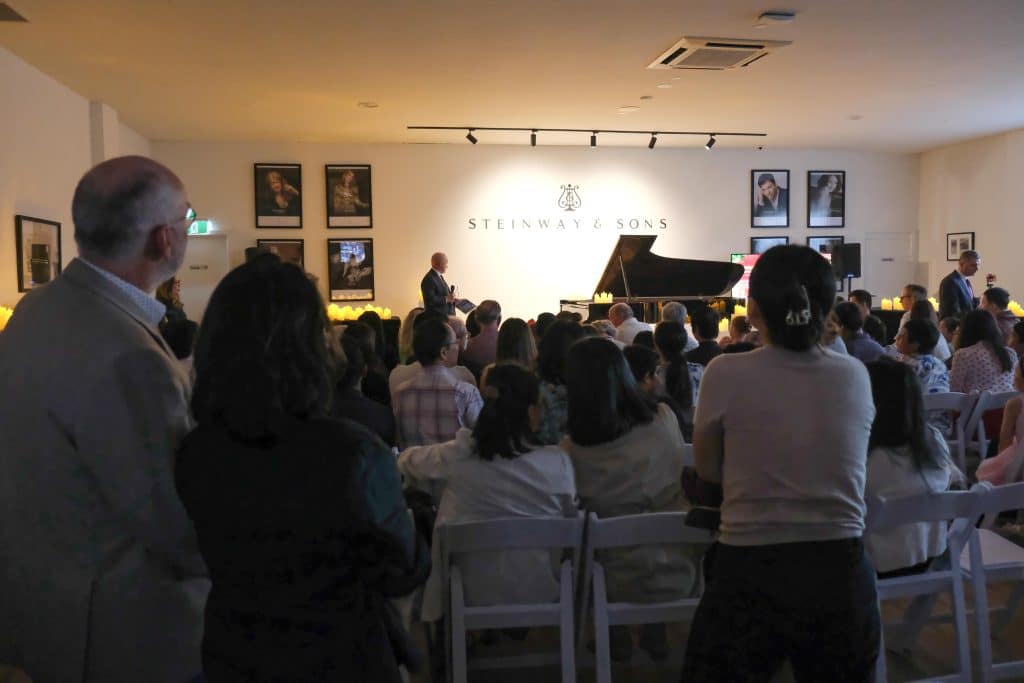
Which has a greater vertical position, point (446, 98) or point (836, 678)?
point (446, 98)

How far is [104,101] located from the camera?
29.5 feet

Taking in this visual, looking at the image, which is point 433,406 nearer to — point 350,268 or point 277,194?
point 350,268

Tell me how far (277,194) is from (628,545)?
1049 centimetres

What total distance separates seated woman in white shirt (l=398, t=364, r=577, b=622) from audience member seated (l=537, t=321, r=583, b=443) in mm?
976

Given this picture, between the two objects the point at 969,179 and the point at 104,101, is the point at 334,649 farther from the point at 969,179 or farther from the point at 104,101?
the point at 969,179

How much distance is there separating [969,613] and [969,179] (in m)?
11.3

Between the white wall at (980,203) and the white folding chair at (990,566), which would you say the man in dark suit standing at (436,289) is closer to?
the white folding chair at (990,566)

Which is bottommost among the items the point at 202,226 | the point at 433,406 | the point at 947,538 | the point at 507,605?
the point at 507,605

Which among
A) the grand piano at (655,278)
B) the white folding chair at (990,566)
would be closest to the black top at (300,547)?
the white folding chair at (990,566)

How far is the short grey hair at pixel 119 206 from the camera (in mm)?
1454

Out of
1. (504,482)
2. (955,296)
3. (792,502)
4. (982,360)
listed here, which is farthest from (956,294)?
(792,502)

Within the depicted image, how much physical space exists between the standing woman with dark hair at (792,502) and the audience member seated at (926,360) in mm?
3340

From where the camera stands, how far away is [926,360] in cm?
479

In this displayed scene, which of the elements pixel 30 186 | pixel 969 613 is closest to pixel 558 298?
pixel 30 186
